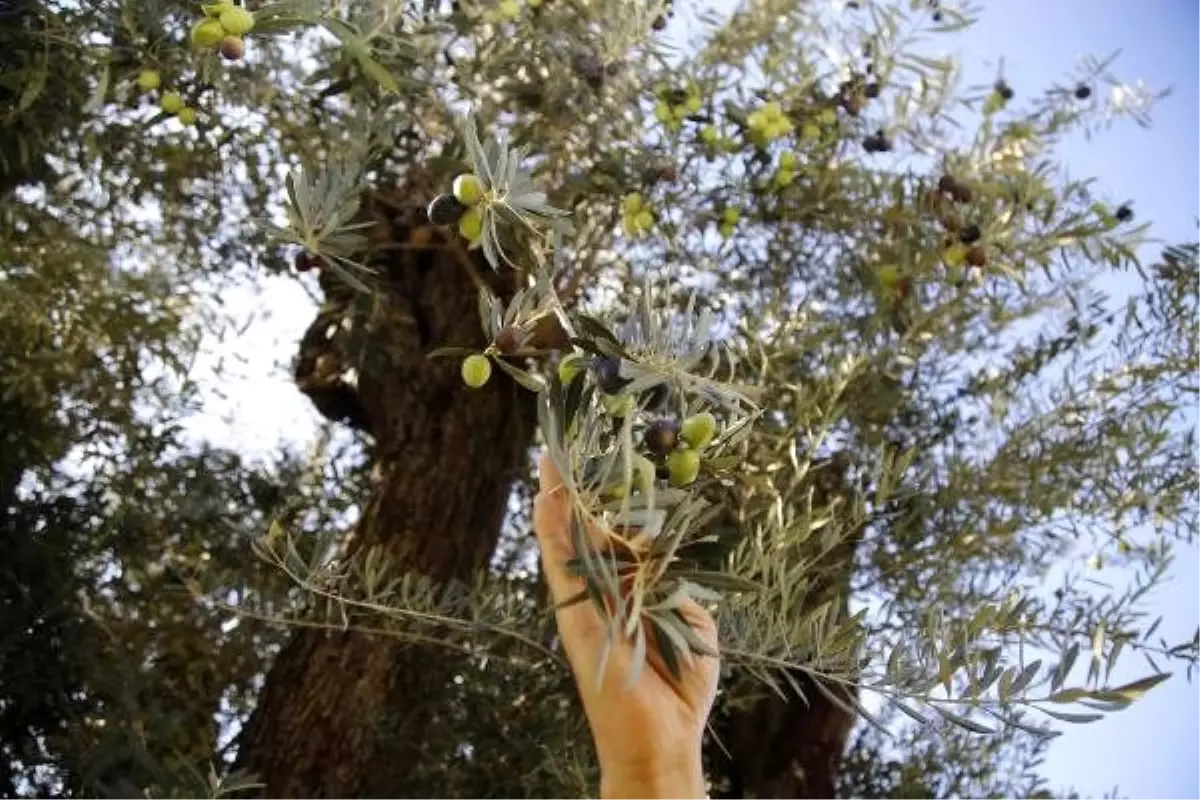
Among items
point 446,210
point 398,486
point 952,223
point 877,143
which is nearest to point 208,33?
point 446,210

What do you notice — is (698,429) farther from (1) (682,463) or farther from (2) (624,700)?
(2) (624,700)

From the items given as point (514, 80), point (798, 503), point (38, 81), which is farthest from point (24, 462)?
point (798, 503)

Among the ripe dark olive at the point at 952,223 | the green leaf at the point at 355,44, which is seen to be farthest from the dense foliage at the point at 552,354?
the green leaf at the point at 355,44

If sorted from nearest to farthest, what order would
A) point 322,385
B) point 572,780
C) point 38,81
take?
1. point 38,81
2. point 572,780
3. point 322,385

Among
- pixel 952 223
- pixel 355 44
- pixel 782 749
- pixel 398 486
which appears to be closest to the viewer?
pixel 355 44

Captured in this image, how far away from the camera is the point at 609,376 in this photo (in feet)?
3.58

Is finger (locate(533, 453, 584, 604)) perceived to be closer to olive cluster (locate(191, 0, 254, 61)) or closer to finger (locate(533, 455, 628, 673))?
finger (locate(533, 455, 628, 673))

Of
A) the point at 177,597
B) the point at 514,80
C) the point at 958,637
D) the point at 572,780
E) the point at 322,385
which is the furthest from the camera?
the point at 322,385

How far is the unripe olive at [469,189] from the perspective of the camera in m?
1.21

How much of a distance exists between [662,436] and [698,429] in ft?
0.11

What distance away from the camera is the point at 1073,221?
2580 millimetres

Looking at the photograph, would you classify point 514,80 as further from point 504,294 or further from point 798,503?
point 798,503

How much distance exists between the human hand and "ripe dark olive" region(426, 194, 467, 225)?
0.98 ft

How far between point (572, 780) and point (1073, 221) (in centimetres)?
150
